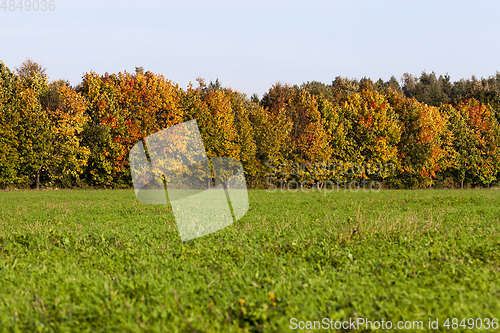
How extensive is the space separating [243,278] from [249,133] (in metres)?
45.4

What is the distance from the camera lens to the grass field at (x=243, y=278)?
5.70m

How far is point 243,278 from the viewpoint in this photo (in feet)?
25.2

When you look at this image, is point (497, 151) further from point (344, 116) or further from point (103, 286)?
point (103, 286)

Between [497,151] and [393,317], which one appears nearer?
[393,317]

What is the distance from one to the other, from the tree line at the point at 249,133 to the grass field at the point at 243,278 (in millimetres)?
34228

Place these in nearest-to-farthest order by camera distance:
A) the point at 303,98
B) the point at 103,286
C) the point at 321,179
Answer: the point at 103,286 < the point at 321,179 < the point at 303,98

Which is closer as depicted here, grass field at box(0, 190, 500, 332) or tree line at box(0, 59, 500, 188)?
grass field at box(0, 190, 500, 332)

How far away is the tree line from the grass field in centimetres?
3423

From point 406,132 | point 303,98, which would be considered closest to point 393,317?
point 303,98

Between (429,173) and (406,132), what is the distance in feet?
23.9

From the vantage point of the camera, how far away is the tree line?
4372 cm

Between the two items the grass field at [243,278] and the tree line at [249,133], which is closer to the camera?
the grass field at [243,278]

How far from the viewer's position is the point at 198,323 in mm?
5484

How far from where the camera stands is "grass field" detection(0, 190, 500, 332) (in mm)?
5699
